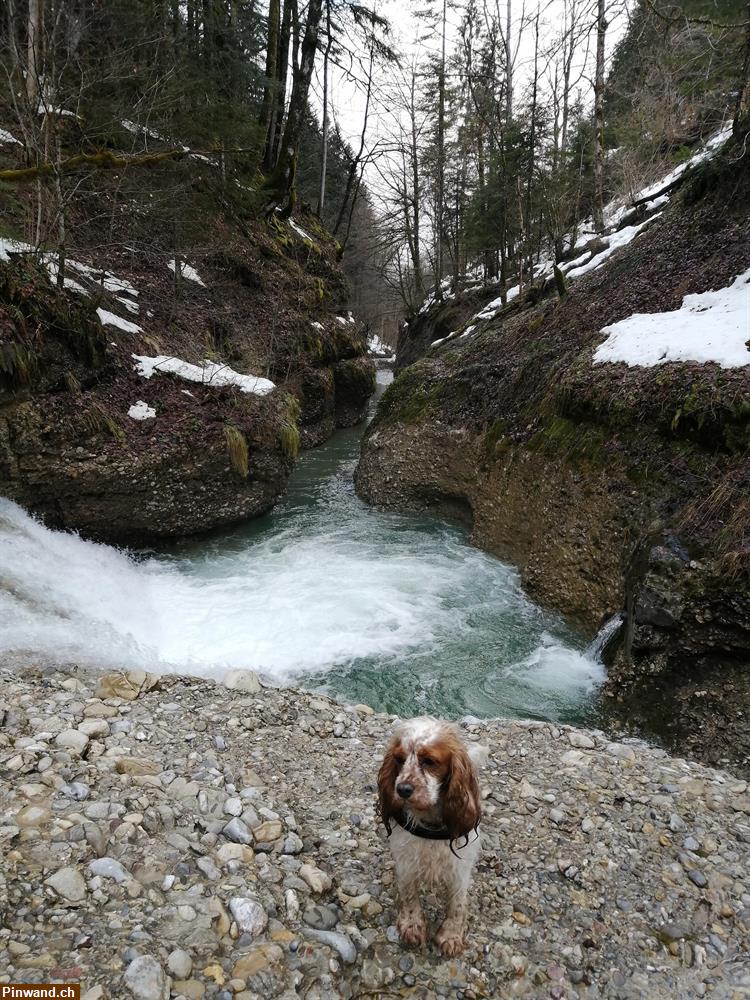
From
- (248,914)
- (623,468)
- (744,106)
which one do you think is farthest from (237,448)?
(744,106)

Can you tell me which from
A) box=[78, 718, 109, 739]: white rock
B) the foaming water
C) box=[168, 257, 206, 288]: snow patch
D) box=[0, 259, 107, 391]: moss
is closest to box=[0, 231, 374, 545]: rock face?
box=[0, 259, 107, 391]: moss

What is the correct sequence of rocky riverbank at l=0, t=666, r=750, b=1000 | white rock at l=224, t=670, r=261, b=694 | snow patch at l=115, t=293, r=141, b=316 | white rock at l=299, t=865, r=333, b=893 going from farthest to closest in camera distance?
snow patch at l=115, t=293, r=141, b=316 < white rock at l=224, t=670, r=261, b=694 < white rock at l=299, t=865, r=333, b=893 < rocky riverbank at l=0, t=666, r=750, b=1000

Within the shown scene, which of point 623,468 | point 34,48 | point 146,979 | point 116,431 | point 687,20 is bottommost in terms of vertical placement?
point 146,979

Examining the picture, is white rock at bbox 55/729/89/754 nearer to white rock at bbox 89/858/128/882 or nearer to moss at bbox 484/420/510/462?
white rock at bbox 89/858/128/882

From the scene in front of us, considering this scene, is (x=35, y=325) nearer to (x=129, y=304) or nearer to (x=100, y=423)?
(x=100, y=423)

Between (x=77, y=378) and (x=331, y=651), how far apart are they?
648cm

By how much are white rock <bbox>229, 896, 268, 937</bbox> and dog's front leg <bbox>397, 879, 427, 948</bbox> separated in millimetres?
753

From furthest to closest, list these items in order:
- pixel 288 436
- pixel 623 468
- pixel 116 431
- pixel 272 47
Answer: pixel 272 47, pixel 288 436, pixel 116 431, pixel 623 468

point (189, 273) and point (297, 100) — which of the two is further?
point (297, 100)

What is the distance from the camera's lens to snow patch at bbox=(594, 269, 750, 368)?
7.08 metres

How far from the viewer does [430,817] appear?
2.69 meters

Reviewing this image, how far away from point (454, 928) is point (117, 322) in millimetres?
11663

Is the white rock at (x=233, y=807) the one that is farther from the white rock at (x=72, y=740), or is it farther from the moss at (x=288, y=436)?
the moss at (x=288, y=436)

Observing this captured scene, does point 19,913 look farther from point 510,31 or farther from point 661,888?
point 510,31
